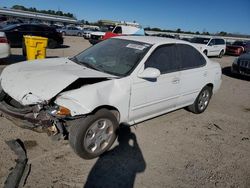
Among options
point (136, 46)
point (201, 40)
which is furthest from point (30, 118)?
point (201, 40)

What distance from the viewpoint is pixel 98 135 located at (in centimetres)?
352

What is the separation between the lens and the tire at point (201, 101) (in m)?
5.54

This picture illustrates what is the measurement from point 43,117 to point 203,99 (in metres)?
3.86

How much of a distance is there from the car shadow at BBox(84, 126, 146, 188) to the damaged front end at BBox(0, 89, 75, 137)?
671mm

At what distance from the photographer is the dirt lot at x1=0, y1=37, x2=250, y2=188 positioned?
3.16 meters

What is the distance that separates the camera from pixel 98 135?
11.6 feet

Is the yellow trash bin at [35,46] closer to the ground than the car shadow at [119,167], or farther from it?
farther from it

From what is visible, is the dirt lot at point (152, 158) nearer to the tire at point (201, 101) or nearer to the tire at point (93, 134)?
the tire at point (93, 134)

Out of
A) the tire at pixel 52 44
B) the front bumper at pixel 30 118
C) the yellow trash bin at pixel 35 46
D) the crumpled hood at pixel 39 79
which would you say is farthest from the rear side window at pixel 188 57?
the tire at pixel 52 44

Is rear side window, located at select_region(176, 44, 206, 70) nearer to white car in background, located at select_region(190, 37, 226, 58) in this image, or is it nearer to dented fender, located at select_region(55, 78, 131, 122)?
dented fender, located at select_region(55, 78, 131, 122)

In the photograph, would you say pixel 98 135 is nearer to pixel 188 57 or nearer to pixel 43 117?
pixel 43 117

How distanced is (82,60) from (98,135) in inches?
61.3

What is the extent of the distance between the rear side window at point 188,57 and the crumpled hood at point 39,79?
175 cm

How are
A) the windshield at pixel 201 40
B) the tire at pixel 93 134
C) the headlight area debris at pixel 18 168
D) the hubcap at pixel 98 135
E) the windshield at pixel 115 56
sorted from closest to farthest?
the headlight area debris at pixel 18 168
the tire at pixel 93 134
the hubcap at pixel 98 135
the windshield at pixel 115 56
the windshield at pixel 201 40
